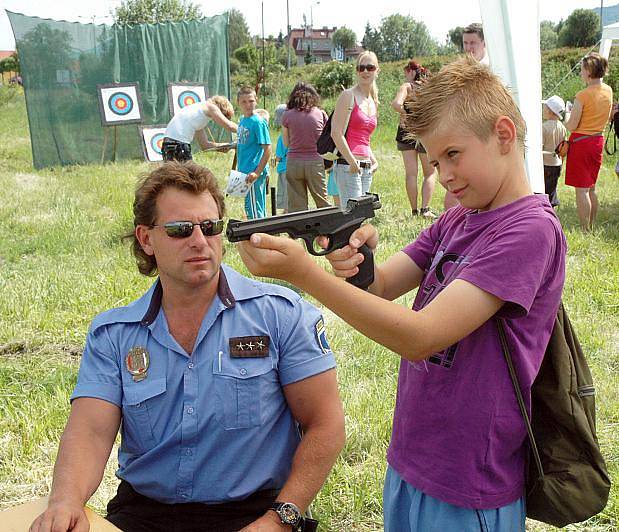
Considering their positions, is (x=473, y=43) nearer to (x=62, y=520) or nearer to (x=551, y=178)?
(x=551, y=178)

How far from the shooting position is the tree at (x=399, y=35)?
67312 millimetres

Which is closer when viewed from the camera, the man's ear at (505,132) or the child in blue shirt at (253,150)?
the man's ear at (505,132)

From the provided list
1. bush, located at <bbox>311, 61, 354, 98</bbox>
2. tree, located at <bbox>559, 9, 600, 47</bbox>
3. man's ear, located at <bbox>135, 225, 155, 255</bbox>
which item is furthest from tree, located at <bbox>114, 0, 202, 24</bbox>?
man's ear, located at <bbox>135, 225, 155, 255</bbox>

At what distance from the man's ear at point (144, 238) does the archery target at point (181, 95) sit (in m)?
12.1

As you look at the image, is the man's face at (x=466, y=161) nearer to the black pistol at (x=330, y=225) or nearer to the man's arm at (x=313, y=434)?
the black pistol at (x=330, y=225)

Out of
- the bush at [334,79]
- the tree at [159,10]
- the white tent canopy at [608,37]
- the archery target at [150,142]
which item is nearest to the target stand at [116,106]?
the archery target at [150,142]

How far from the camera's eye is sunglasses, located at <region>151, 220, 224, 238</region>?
1.97 m

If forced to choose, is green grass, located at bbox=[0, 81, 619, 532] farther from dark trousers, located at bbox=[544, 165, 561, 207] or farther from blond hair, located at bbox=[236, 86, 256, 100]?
blond hair, located at bbox=[236, 86, 256, 100]

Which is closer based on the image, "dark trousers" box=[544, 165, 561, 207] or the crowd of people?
the crowd of people

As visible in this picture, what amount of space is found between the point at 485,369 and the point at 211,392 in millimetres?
790

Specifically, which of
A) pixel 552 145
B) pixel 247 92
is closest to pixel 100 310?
pixel 247 92

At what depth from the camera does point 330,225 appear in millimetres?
1493

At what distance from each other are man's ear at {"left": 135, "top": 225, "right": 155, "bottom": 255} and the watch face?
857 mm

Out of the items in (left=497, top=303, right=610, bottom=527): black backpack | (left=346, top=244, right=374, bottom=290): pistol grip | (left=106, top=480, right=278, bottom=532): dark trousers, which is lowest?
(left=106, top=480, right=278, bottom=532): dark trousers
